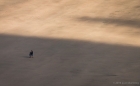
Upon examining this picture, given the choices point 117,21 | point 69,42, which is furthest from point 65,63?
point 117,21

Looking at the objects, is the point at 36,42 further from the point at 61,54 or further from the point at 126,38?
the point at 126,38

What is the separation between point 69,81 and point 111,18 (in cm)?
728

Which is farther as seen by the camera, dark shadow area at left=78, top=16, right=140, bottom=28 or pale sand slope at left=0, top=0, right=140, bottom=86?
dark shadow area at left=78, top=16, right=140, bottom=28

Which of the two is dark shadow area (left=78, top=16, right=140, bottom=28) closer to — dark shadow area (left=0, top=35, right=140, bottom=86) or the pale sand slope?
the pale sand slope

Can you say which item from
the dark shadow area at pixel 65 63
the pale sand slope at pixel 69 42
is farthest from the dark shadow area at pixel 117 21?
the dark shadow area at pixel 65 63

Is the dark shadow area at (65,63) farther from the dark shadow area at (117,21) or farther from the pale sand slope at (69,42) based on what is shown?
the dark shadow area at (117,21)

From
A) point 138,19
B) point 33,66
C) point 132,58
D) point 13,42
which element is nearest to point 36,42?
point 13,42

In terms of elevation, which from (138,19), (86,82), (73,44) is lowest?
(86,82)

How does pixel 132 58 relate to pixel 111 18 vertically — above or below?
below

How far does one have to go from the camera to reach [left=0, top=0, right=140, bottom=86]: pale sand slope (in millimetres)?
10047

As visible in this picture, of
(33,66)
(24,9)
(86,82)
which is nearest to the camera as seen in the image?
(86,82)

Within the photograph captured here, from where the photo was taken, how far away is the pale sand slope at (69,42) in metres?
10.0

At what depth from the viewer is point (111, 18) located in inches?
643

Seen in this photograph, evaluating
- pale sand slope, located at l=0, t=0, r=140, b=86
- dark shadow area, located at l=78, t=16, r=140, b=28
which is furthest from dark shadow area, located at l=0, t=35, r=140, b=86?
dark shadow area, located at l=78, t=16, r=140, b=28
